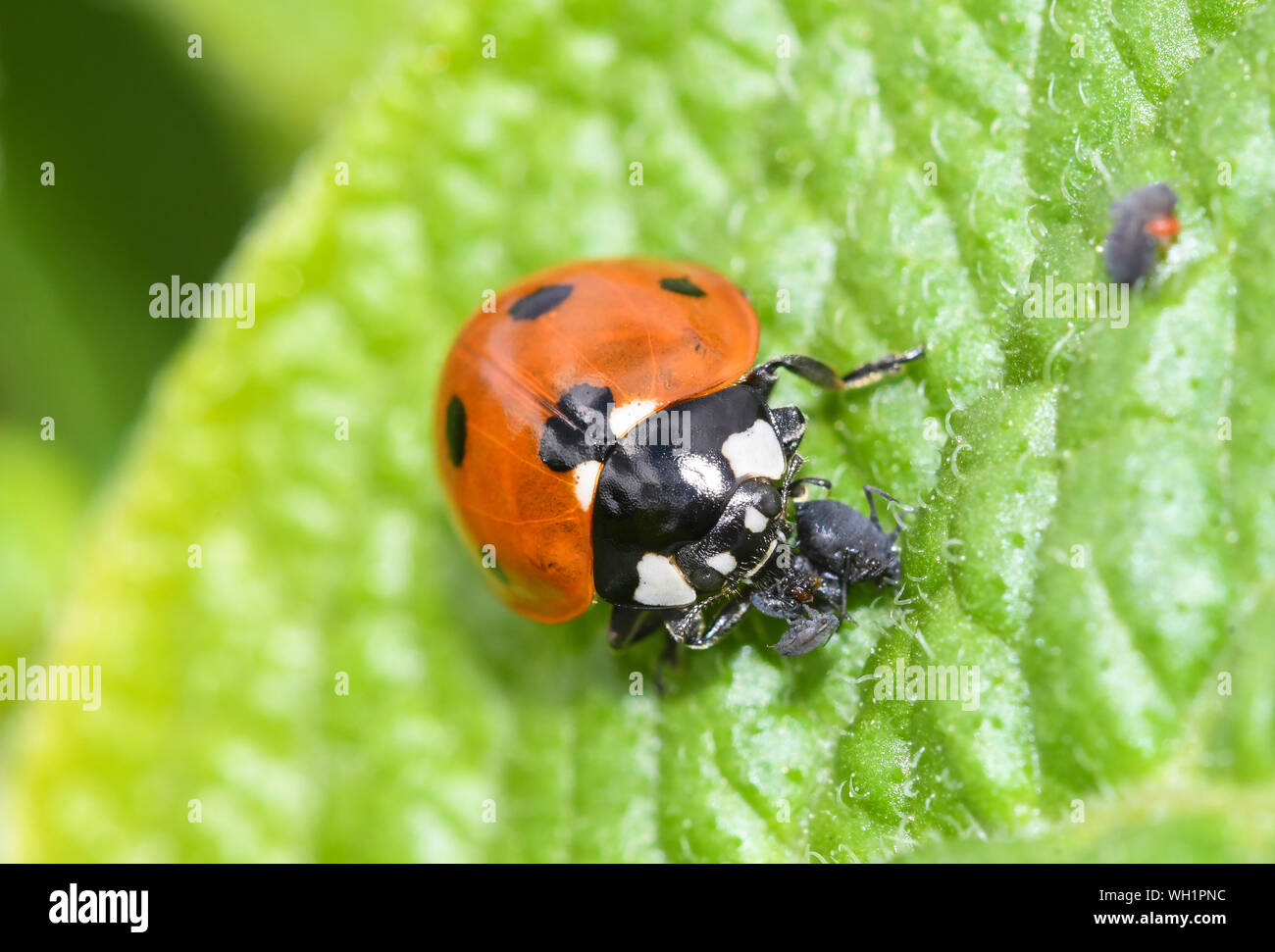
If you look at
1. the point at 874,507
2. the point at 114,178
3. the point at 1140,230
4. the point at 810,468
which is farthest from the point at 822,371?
the point at 114,178

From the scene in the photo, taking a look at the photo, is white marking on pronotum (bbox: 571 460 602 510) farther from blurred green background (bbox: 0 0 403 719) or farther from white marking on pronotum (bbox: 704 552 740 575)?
blurred green background (bbox: 0 0 403 719)

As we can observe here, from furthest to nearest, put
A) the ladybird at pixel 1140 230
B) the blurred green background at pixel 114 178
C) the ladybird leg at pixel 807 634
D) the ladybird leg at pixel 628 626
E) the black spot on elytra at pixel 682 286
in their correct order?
the blurred green background at pixel 114 178
the ladybird leg at pixel 628 626
the black spot on elytra at pixel 682 286
the ladybird leg at pixel 807 634
the ladybird at pixel 1140 230

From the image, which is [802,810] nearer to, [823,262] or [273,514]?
[823,262]

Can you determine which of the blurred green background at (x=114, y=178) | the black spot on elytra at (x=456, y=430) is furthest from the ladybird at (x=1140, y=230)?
the blurred green background at (x=114, y=178)

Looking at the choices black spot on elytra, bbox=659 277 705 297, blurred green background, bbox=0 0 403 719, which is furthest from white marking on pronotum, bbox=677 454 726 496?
blurred green background, bbox=0 0 403 719

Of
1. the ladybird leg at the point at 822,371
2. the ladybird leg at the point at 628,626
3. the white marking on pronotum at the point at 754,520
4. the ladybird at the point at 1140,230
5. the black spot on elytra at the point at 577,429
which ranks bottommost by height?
the ladybird leg at the point at 628,626

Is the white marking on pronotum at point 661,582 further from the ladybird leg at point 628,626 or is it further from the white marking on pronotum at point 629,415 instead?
the white marking on pronotum at point 629,415

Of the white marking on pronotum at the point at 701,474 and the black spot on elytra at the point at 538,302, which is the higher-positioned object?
the black spot on elytra at the point at 538,302

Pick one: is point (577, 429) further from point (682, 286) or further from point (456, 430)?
point (682, 286)
